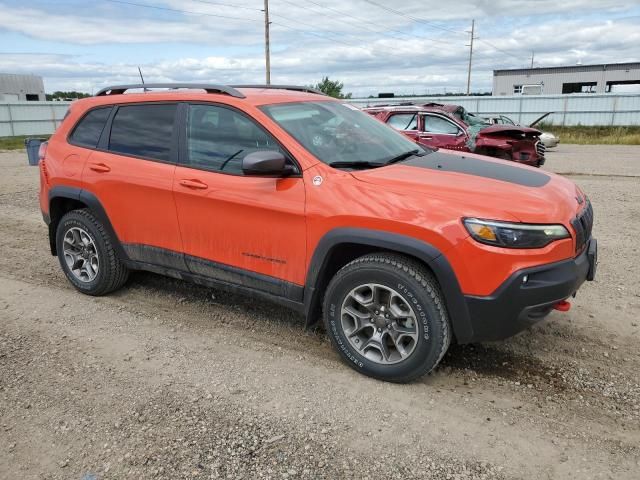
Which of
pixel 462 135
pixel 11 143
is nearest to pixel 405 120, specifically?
pixel 462 135

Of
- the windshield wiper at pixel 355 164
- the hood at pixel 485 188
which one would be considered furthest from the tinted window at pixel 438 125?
the windshield wiper at pixel 355 164

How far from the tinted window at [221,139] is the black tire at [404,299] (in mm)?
1033

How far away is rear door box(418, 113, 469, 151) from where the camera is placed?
11.3 meters

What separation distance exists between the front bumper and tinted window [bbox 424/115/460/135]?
8885mm

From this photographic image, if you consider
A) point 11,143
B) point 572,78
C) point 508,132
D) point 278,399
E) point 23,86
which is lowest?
point 278,399

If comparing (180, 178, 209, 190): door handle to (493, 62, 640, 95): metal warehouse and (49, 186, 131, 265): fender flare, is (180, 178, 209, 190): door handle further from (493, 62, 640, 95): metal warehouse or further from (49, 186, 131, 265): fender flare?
(493, 62, 640, 95): metal warehouse

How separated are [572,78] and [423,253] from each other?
57869 millimetres

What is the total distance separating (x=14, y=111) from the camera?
27781 mm

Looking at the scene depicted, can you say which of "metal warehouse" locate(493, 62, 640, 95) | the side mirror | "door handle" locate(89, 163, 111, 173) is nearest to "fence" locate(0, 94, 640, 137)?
"metal warehouse" locate(493, 62, 640, 95)

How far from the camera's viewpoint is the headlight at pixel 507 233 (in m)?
2.89

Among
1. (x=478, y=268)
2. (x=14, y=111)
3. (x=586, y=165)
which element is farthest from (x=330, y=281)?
(x=14, y=111)

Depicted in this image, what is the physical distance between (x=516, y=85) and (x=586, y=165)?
148ft

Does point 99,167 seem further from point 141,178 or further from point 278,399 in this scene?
point 278,399

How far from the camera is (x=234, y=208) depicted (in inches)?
145
